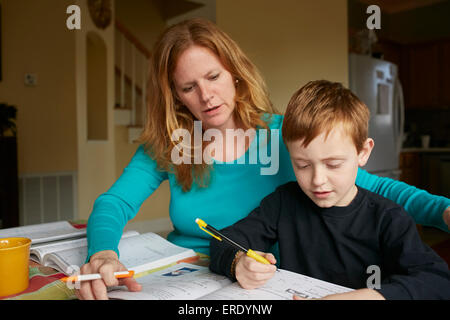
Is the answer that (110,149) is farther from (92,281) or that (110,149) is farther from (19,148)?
(92,281)

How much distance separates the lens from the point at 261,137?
111cm

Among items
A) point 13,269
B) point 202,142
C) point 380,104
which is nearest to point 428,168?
point 380,104

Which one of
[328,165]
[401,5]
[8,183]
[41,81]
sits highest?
[401,5]

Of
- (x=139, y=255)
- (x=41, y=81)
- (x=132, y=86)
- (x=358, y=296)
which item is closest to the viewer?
(x=358, y=296)

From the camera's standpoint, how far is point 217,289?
669mm

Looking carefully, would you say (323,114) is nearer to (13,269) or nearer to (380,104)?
(13,269)

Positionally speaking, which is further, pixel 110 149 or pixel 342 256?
pixel 110 149

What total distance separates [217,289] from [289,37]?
10.7 feet

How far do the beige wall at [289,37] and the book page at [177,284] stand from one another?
265 cm

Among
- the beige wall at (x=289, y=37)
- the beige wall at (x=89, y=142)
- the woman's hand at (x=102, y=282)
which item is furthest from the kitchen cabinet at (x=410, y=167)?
the woman's hand at (x=102, y=282)

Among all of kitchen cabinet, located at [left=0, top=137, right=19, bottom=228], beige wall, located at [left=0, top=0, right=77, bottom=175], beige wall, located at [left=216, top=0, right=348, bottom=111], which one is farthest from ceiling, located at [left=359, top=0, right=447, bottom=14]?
kitchen cabinet, located at [left=0, top=137, right=19, bottom=228]

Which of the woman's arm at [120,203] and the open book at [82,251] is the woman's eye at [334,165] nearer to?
the open book at [82,251]

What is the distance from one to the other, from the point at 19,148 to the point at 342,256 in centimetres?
344
